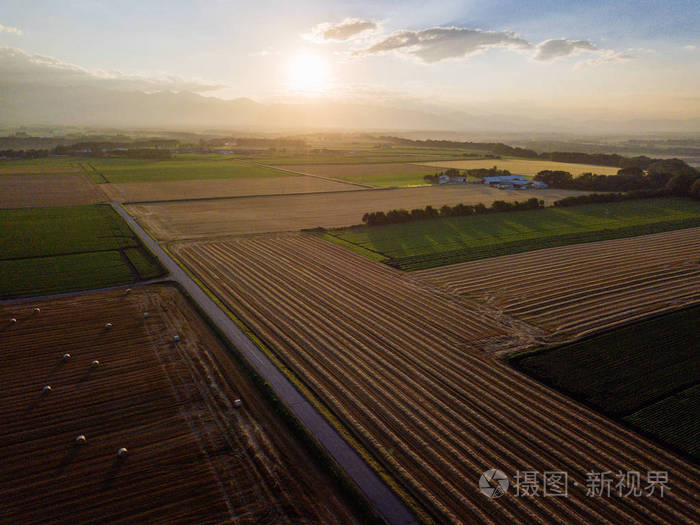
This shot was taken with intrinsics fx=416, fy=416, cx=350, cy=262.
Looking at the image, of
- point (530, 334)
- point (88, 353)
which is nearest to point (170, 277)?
point (88, 353)

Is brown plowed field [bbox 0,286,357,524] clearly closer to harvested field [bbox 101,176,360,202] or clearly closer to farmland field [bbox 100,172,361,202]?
harvested field [bbox 101,176,360,202]

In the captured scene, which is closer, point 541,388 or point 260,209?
point 541,388

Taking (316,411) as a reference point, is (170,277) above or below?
above

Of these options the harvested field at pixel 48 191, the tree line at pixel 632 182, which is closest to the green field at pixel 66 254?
the harvested field at pixel 48 191

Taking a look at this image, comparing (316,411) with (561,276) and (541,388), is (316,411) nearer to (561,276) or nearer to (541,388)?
(541,388)

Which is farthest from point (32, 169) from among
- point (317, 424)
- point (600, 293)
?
point (600, 293)

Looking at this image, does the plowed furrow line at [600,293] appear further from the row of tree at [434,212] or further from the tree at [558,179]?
the tree at [558,179]

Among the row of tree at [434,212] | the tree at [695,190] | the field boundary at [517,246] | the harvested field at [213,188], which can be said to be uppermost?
the tree at [695,190]
